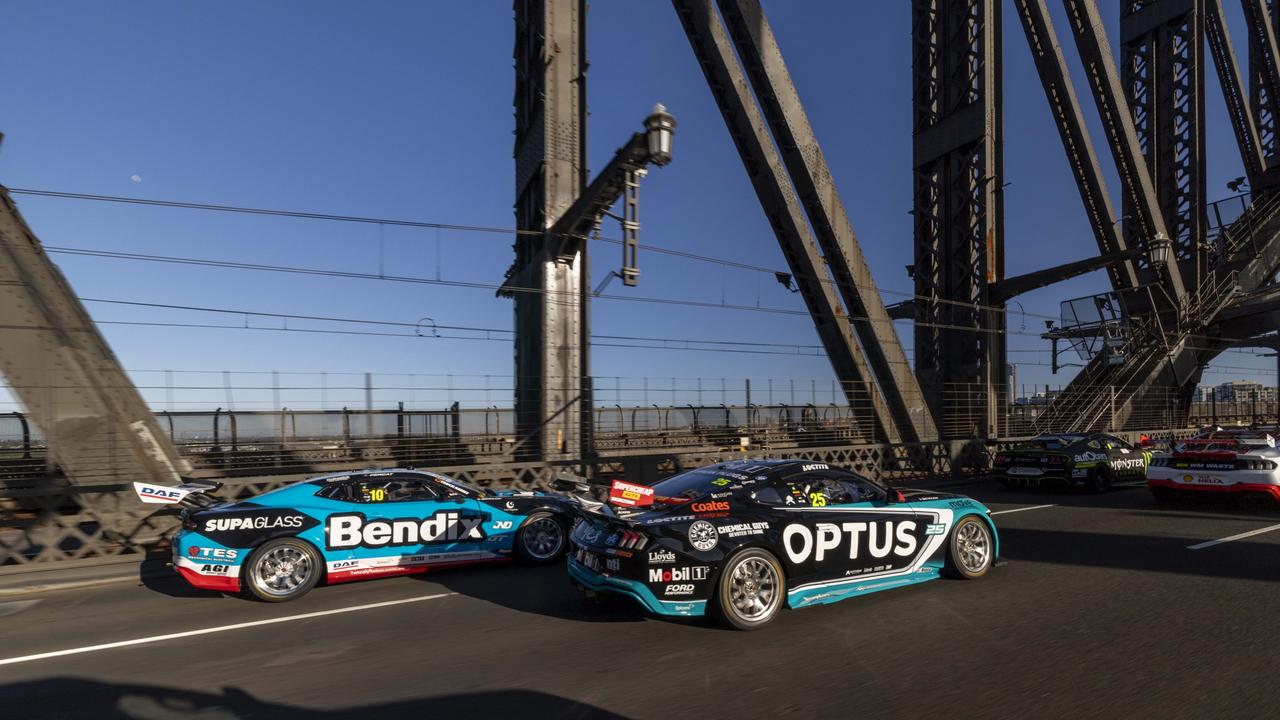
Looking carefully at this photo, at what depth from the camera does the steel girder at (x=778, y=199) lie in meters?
15.7

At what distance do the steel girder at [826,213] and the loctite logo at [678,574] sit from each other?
13.3 meters

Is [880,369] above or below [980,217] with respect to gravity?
below

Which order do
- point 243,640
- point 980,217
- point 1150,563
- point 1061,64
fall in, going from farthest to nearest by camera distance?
point 1061,64
point 980,217
point 1150,563
point 243,640

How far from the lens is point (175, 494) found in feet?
23.2

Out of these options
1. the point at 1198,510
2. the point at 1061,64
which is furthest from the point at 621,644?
the point at 1061,64

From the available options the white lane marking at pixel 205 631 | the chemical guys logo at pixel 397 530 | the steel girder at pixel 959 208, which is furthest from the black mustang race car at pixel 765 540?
the steel girder at pixel 959 208

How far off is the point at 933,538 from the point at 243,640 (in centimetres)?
605

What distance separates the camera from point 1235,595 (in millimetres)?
6012

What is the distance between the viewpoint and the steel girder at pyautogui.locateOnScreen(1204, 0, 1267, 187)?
35594 millimetres

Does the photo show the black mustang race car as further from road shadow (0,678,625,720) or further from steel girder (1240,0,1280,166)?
steel girder (1240,0,1280,166)

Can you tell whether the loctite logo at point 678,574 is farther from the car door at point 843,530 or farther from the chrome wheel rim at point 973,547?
the chrome wheel rim at point 973,547

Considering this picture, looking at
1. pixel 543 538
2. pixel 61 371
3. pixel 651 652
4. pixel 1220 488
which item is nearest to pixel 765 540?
pixel 651 652

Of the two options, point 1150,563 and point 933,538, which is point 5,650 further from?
point 1150,563

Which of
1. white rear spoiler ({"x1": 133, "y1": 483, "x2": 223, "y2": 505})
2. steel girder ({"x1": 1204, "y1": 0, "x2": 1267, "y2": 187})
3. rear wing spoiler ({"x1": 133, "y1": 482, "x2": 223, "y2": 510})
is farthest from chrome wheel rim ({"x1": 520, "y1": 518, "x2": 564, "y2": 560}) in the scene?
steel girder ({"x1": 1204, "y1": 0, "x2": 1267, "y2": 187})
